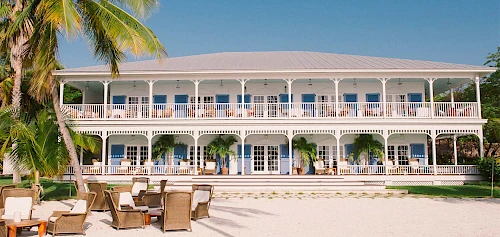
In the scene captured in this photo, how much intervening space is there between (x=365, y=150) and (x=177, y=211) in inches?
553

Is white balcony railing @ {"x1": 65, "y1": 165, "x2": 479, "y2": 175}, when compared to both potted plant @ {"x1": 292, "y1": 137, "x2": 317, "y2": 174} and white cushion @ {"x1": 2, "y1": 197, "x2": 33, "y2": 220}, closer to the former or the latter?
potted plant @ {"x1": 292, "y1": 137, "x2": 317, "y2": 174}

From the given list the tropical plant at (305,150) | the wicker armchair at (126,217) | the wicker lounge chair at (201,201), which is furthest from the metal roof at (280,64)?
the wicker armchair at (126,217)

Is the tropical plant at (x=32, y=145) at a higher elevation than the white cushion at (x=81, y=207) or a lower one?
higher

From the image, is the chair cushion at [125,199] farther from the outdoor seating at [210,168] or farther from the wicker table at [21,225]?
the outdoor seating at [210,168]

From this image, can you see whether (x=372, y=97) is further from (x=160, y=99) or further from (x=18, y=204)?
(x=18, y=204)

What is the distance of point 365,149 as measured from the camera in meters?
20.6

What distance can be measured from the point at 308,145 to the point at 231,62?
614 centimetres

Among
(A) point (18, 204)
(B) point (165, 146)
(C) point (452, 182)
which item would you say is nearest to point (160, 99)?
(B) point (165, 146)

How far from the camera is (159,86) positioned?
72.9ft

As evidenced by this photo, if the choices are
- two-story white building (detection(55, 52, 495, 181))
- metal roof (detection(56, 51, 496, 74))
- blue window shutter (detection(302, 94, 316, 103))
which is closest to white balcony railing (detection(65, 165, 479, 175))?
two-story white building (detection(55, 52, 495, 181))

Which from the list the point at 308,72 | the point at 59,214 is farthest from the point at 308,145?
the point at 59,214

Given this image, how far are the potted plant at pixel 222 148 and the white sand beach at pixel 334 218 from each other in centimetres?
692

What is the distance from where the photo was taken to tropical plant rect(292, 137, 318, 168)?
20609mm

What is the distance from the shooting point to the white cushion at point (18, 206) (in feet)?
27.7
